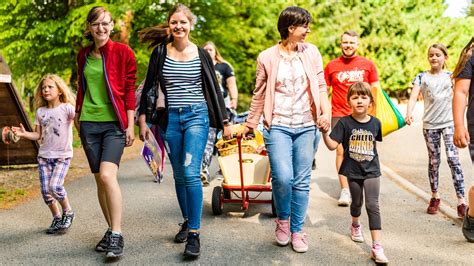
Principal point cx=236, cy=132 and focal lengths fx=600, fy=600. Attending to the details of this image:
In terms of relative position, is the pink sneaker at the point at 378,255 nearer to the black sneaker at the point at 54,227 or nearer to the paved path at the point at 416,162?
the paved path at the point at 416,162

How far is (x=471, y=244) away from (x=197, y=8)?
14390 millimetres

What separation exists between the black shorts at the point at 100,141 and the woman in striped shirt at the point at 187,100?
29 cm

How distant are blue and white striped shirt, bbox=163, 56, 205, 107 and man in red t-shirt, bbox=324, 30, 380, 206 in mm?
2773

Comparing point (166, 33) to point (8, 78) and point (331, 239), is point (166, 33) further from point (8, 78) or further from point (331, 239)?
point (8, 78)

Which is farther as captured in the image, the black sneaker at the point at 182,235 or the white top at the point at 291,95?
the black sneaker at the point at 182,235

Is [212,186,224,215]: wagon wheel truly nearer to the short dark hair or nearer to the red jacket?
the red jacket

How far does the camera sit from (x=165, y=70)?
5012mm

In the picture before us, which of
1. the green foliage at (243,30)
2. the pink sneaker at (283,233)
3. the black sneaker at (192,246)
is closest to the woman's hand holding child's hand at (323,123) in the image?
the pink sneaker at (283,233)

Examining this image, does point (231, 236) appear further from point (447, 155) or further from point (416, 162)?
point (416, 162)

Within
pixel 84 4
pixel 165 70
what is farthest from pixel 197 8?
pixel 165 70

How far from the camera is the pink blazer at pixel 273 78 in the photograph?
5.14 metres

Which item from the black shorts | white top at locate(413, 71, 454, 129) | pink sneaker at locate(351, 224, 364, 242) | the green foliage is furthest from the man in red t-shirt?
the green foliage

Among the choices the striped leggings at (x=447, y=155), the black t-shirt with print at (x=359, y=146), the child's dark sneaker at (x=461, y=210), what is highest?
the black t-shirt with print at (x=359, y=146)

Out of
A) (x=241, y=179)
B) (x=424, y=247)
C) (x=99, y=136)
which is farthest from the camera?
(x=241, y=179)
